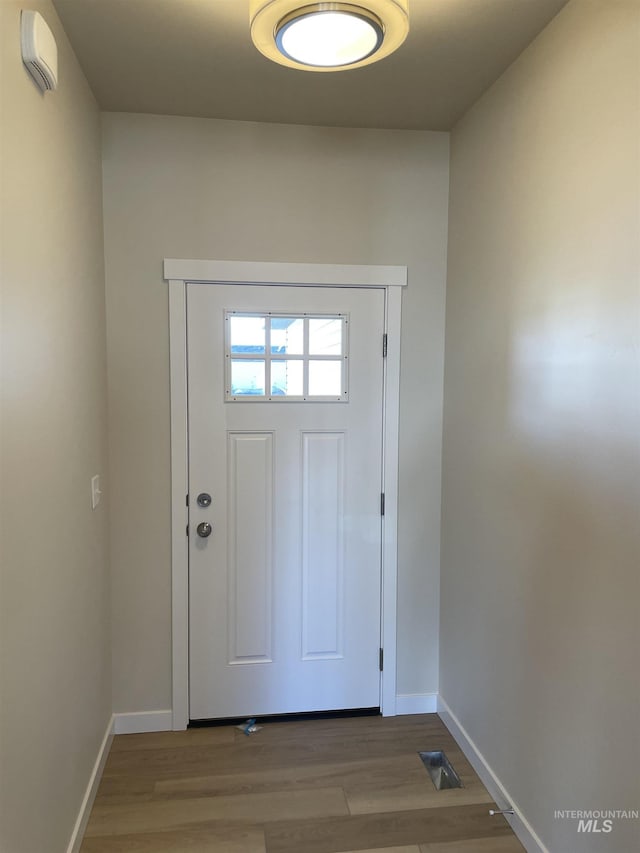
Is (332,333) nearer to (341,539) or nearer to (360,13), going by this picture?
(341,539)

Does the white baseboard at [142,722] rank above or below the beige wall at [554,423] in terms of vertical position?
below

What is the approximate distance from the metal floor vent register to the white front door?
1.17 ft

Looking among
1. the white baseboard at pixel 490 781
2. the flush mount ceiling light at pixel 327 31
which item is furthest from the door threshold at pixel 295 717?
the flush mount ceiling light at pixel 327 31

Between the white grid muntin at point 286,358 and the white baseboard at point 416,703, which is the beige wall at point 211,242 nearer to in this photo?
the white grid muntin at point 286,358

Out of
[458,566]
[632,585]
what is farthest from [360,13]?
[458,566]

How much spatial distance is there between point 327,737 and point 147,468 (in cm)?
137

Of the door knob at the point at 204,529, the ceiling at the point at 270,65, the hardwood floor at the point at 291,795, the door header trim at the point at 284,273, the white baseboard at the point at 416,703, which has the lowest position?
the hardwood floor at the point at 291,795

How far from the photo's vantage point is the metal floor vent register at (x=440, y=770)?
201 centimetres

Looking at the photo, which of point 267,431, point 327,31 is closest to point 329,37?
point 327,31

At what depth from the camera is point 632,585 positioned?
1.27 meters

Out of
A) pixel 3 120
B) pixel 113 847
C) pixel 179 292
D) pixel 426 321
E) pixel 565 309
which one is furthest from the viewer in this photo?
pixel 426 321

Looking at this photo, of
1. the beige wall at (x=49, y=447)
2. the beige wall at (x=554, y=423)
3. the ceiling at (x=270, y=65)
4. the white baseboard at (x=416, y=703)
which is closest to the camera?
the beige wall at (x=49, y=447)

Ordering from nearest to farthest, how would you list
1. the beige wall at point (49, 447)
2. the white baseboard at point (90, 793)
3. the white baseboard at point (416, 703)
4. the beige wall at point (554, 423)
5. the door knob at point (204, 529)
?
the beige wall at point (49, 447) < the beige wall at point (554, 423) < the white baseboard at point (90, 793) < the door knob at point (204, 529) < the white baseboard at point (416, 703)

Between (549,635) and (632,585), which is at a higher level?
(632,585)
